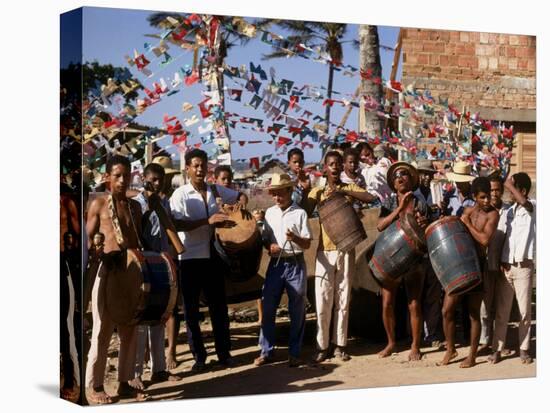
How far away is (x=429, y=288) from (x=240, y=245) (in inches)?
80.8

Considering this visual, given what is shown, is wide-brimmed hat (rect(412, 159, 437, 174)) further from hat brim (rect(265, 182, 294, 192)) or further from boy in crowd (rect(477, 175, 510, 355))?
hat brim (rect(265, 182, 294, 192))

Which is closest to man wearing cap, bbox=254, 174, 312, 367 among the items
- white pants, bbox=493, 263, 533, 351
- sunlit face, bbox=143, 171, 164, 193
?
sunlit face, bbox=143, 171, 164, 193

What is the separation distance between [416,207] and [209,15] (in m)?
2.58

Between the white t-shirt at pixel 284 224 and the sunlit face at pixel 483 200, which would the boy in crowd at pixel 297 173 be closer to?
the white t-shirt at pixel 284 224

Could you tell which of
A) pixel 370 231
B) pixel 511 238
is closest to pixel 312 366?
pixel 370 231

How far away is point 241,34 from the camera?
1128 cm

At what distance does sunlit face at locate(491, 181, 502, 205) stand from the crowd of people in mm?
13

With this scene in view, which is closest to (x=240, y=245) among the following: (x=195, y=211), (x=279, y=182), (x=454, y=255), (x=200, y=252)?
(x=200, y=252)

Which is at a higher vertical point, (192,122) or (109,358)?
Result: (192,122)

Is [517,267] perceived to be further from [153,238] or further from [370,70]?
[153,238]

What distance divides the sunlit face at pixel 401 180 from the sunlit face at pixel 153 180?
2.30 m

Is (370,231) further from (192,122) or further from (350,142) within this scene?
(192,122)

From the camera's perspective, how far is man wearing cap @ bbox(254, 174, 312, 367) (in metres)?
11.5

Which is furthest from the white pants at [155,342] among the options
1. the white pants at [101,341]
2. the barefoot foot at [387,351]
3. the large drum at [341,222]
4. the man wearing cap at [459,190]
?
the man wearing cap at [459,190]
